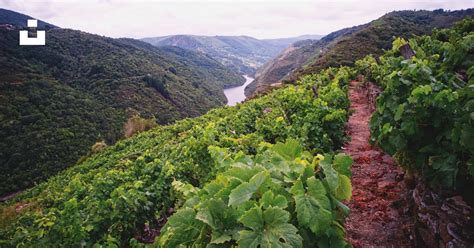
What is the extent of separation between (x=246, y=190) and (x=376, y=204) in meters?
4.56

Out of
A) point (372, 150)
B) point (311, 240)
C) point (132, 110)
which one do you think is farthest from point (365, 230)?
point (132, 110)

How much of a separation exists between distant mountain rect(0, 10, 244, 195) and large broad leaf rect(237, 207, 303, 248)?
65.8 m

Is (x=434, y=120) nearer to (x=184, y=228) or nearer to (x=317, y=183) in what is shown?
(x=317, y=183)

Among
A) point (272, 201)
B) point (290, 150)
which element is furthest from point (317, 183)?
point (290, 150)

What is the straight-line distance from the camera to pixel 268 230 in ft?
6.76

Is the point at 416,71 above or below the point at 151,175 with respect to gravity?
above

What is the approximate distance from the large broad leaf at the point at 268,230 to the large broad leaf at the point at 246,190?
142 mm

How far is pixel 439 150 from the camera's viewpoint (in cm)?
380

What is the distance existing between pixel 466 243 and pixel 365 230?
1.95 m

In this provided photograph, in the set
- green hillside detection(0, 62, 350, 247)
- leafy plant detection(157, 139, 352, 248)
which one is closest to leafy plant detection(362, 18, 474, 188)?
green hillside detection(0, 62, 350, 247)

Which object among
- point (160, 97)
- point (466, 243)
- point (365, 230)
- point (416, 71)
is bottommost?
point (160, 97)

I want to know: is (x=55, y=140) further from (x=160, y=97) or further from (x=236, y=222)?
(x=236, y=222)

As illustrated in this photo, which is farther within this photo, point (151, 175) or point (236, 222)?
point (151, 175)

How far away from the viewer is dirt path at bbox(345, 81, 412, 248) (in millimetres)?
4934
